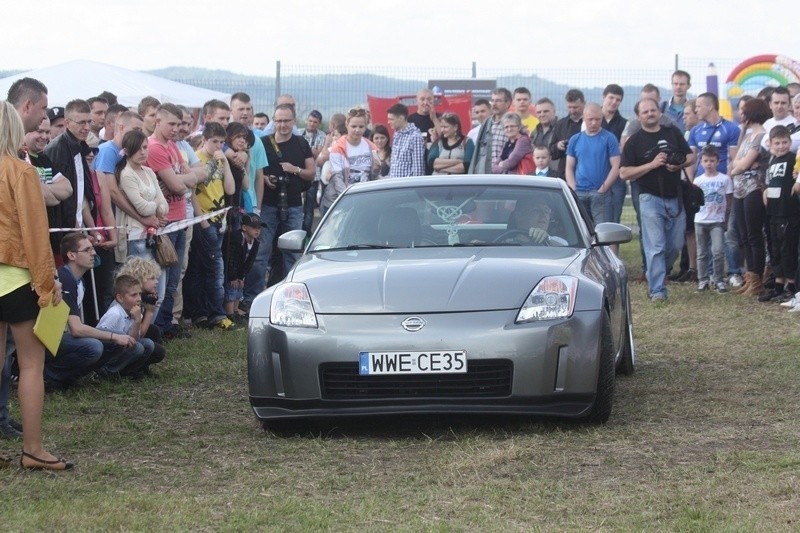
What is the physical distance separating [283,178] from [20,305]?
318 inches

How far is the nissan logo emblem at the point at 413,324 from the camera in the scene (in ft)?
22.7

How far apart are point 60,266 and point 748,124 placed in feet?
29.1

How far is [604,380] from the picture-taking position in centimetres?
717

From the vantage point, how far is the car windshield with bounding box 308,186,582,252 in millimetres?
8219

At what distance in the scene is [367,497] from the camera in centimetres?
578

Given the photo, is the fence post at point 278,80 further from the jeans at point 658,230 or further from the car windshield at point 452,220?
the car windshield at point 452,220

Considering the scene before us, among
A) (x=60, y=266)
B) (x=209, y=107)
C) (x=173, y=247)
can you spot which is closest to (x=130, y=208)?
(x=173, y=247)

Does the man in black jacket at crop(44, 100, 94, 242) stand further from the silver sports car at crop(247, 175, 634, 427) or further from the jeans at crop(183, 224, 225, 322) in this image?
the silver sports car at crop(247, 175, 634, 427)

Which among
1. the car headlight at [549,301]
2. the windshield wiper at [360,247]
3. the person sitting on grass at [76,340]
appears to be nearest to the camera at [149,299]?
the person sitting on grass at [76,340]

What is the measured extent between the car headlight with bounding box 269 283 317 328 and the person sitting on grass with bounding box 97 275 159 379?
229cm

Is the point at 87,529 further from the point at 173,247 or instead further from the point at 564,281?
the point at 173,247

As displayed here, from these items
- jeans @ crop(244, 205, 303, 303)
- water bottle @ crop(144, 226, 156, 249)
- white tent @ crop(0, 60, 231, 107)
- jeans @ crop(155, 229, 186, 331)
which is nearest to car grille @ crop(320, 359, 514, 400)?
water bottle @ crop(144, 226, 156, 249)

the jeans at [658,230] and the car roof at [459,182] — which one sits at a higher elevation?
the car roof at [459,182]

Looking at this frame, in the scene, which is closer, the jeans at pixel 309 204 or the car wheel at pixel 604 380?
the car wheel at pixel 604 380
